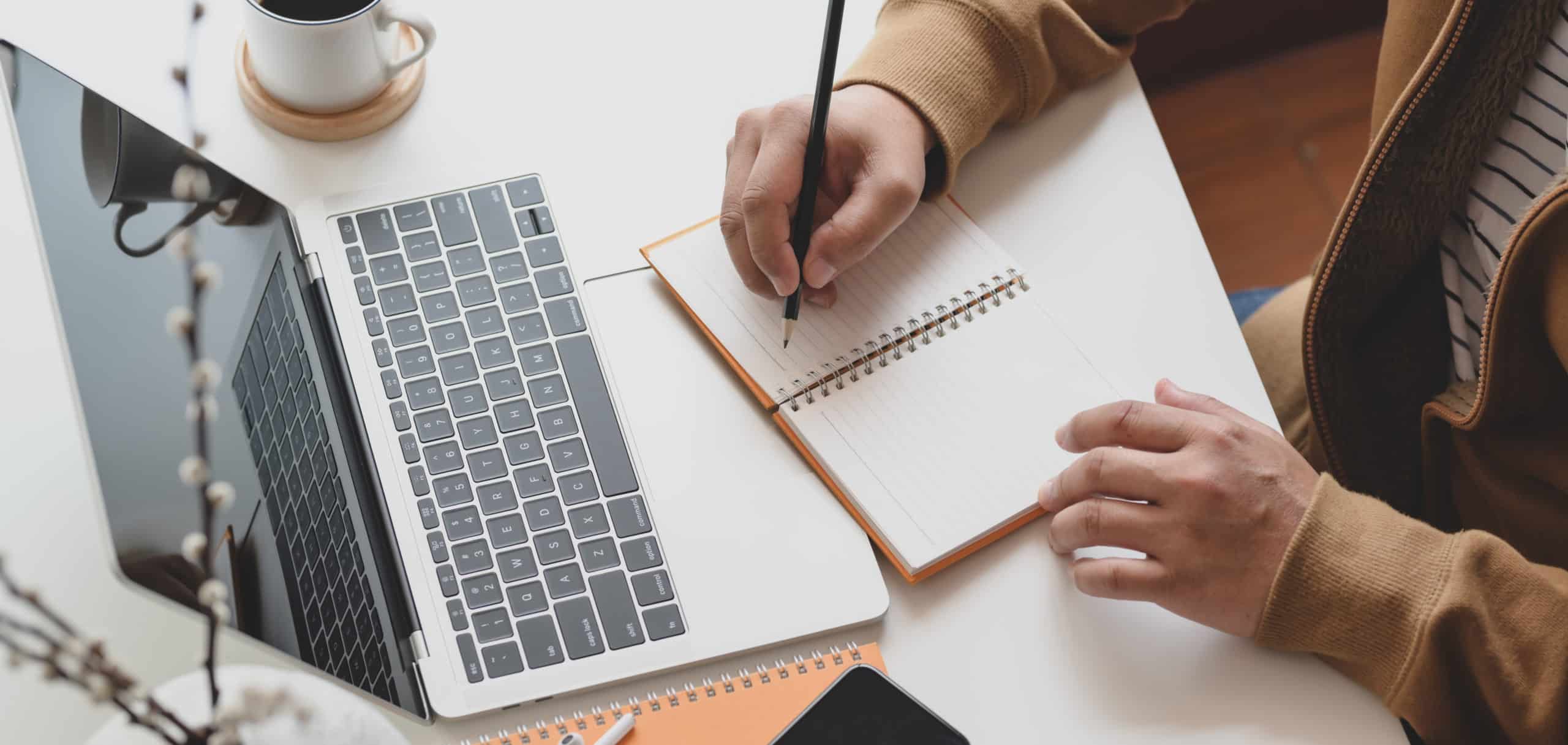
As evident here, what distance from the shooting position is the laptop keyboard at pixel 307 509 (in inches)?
25.4

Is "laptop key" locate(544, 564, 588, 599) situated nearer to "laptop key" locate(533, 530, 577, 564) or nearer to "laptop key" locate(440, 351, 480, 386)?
"laptop key" locate(533, 530, 577, 564)

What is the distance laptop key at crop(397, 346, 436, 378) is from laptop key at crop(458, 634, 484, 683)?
17 centimetres

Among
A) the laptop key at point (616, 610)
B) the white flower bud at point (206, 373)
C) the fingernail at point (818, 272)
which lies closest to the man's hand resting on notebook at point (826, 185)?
the fingernail at point (818, 272)

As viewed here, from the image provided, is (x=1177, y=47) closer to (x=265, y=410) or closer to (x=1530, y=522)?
(x=1530, y=522)

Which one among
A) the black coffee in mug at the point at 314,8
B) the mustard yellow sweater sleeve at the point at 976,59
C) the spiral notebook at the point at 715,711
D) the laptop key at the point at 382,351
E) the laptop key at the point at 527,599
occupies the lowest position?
the spiral notebook at the point at 715,711

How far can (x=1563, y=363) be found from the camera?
76 centimetres

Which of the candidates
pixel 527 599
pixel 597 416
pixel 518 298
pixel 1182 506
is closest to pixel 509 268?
pixel 518 298

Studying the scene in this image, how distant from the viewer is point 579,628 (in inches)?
27.6

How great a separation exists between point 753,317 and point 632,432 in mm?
111

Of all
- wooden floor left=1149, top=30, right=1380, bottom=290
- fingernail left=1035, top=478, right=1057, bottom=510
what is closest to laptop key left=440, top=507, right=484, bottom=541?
fingernail left=1035, top=478, right=1057, bottom=510

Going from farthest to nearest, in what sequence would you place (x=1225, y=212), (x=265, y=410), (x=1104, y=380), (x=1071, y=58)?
(x=1225, y=212), (x=1071, y=58), (x=1104, y=380), (x=265, y=410)

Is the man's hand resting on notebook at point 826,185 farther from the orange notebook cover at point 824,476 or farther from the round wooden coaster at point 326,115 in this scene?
the round wooden coaster at point 326,115

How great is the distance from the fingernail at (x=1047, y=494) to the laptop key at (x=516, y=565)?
11.7 inches

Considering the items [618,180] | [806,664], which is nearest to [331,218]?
[618,180]
